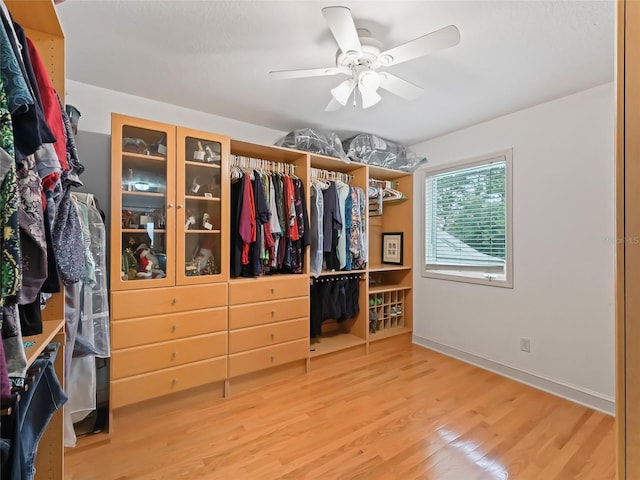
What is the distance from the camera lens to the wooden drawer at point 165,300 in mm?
1912

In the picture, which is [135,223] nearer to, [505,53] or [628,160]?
[628,160]

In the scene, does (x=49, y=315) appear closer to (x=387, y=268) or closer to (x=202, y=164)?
(x=202, y=164)

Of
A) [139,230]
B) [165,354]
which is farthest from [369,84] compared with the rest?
[165,354]

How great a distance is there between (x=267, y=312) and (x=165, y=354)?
774mm

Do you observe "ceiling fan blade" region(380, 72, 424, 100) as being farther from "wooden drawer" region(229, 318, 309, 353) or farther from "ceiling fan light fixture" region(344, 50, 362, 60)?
"wooden drawer" region(229, 318, 309, 353)

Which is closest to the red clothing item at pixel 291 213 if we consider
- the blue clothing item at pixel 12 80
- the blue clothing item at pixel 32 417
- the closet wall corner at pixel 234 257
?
the closet wall corner at pixel 234 257

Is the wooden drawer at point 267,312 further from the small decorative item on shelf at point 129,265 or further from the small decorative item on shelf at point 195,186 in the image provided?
the small decorative item on shelf at point 195,186

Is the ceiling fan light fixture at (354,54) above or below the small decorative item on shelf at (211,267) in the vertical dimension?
above

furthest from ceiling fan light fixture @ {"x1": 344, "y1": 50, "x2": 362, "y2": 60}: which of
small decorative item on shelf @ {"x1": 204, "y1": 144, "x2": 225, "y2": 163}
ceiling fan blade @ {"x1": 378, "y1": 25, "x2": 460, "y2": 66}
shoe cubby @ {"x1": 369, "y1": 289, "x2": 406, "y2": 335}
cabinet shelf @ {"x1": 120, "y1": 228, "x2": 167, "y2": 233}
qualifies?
shoe cubby @ {"x1": 369, "y1": 289, "x2": 406, "y2": 335}

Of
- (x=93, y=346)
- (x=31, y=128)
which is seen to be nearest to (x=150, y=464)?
(x=93, y=346)

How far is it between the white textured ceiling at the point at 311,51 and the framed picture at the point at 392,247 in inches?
57.3

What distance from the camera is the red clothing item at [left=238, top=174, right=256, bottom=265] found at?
7.62ft

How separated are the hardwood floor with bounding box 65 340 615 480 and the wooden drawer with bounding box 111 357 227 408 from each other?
122mm

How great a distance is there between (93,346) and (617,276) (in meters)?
2.27
